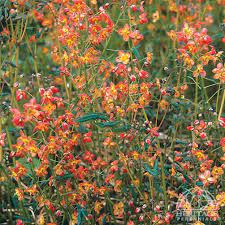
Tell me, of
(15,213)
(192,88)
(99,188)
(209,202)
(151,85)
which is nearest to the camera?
(209,202)

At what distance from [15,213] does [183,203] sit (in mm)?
1134

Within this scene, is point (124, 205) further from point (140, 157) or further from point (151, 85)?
point (151, 85)

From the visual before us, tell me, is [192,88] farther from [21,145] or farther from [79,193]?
[21,145]

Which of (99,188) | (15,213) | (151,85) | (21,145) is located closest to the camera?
(21,145)

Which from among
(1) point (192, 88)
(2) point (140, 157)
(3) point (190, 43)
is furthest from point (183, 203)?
(1) point (192, 88)

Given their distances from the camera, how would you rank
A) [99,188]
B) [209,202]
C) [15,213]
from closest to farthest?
[209,202], [99,188], [15,213]

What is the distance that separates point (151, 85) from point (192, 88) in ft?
4.35

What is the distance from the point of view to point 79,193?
231cm

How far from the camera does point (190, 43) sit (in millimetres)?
2199

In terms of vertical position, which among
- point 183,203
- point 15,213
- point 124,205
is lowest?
point 15,213

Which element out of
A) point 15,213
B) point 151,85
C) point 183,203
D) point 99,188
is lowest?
point 15,213

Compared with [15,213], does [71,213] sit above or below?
above

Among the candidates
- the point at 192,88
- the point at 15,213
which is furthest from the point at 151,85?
the point at 192,88

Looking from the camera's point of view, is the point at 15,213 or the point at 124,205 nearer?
the point at 124,205
